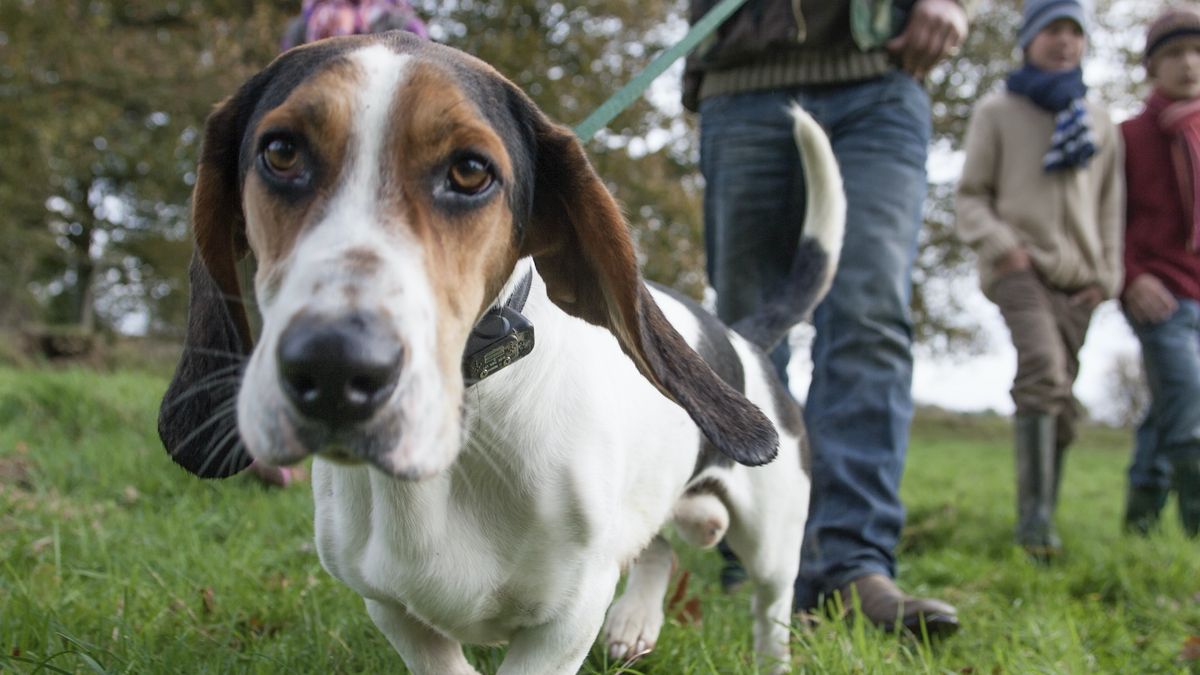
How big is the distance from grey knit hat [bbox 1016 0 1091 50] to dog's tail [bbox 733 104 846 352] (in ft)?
9.04

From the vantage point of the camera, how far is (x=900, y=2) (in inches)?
143

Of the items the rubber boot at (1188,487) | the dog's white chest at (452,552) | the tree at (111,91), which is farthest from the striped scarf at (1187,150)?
the tree at (111,91)

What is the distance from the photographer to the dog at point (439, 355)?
4.49 feet

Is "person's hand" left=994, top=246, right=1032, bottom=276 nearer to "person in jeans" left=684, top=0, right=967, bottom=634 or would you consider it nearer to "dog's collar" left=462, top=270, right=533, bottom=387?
"person in jeans" left=684, top=0, right=967, bottom=634

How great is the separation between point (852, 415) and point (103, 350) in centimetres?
892

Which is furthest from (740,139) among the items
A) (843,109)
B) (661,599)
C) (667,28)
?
(667,28)

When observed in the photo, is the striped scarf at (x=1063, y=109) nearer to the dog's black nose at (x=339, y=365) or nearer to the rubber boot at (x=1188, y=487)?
the rubber boot at (x=1188, y=487)

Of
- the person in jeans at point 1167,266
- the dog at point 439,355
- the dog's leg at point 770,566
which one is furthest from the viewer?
the person in jeans at point 1167,266

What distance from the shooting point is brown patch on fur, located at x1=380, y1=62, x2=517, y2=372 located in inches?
60.6

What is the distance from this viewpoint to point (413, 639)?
83.7 inches

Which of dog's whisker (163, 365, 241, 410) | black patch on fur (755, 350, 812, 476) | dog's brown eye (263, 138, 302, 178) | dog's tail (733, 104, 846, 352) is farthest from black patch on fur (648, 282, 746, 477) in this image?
dog's brown eye (263, 138, 302, 178)

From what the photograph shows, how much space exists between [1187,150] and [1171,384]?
4.18 ft

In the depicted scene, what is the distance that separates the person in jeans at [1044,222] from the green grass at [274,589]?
610mm

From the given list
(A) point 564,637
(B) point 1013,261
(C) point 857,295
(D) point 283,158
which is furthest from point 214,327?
(B) point 1013,261
